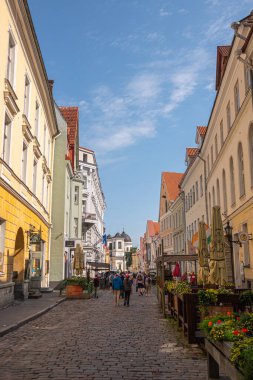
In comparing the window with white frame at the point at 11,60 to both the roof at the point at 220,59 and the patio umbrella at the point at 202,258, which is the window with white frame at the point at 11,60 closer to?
the patio umbrella at the point at 202,258

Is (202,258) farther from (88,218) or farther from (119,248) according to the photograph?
(119,248)

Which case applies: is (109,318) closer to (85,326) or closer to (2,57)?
(85,326)

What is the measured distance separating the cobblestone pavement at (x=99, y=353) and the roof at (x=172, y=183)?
45649mm

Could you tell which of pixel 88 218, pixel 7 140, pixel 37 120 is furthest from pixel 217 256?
pixel 88 218

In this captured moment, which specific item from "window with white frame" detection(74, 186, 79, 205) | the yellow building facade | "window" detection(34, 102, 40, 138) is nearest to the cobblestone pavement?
the yellow building facade

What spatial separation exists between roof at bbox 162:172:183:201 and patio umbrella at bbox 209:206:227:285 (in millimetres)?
43869

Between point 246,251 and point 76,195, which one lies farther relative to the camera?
point 76,195

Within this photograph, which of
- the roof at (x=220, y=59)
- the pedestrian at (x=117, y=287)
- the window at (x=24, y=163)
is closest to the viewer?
the window at (x=24, y=163)

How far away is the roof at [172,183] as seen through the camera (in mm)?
58500

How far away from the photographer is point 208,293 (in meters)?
9.35

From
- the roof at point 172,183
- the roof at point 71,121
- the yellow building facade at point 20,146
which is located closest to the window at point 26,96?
the yellow building facade at point 20,146

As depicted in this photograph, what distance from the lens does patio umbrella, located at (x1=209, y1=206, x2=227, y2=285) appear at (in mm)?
12594

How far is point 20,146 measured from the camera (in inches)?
774

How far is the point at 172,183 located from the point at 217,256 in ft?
160
